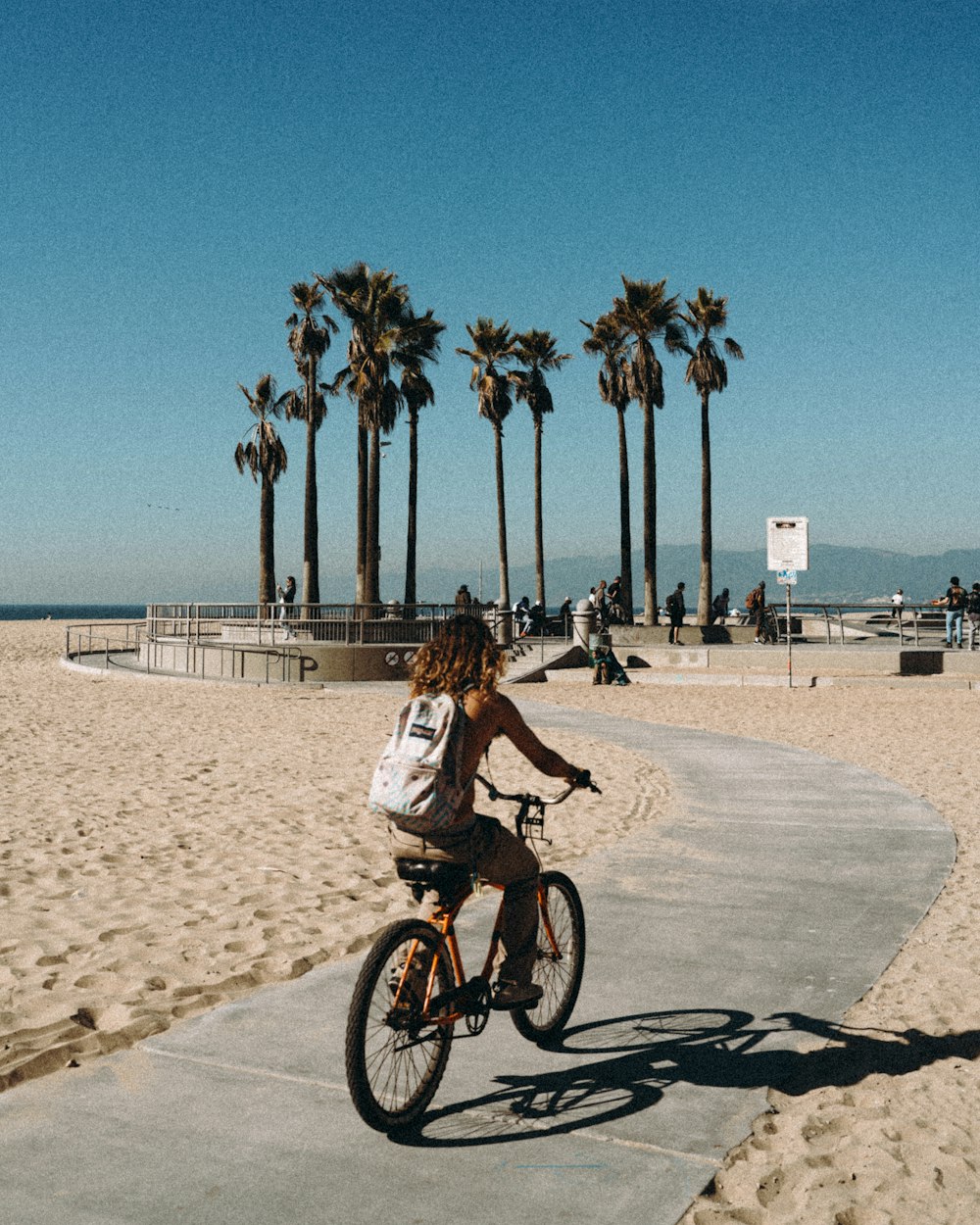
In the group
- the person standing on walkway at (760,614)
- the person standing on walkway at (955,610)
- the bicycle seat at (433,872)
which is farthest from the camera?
the person standing on walkway at (760,614)

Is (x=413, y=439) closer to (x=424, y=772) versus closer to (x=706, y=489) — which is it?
(x=706, y=489)

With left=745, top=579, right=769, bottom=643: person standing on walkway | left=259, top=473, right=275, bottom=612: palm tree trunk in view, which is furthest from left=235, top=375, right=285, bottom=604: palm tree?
left=745, top=579, right=769, bottom=643: person standing on walkway

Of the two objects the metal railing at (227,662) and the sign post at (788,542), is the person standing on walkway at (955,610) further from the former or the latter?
the metal railing at (227,662)

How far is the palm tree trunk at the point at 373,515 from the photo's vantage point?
36.7 meters

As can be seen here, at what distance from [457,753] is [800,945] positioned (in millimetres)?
3037

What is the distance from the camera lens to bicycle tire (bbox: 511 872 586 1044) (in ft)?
14.5

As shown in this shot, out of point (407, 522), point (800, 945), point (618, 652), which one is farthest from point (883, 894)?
point (407, 522)

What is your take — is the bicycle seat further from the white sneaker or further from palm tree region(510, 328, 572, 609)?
palm tree region(510, 328, 572, 609)

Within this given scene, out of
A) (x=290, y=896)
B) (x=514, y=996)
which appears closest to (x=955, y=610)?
(x=290, y=896)

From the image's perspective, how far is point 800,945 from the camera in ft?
19.1

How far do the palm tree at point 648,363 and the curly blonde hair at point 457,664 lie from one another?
3797 centimetres

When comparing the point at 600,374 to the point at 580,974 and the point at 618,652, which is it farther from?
the point at 580,974

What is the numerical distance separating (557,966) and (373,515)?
3360 cm

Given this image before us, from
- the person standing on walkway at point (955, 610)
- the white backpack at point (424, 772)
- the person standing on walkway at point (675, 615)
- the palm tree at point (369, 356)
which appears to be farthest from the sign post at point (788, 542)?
the white backpack at point (424, 772)
